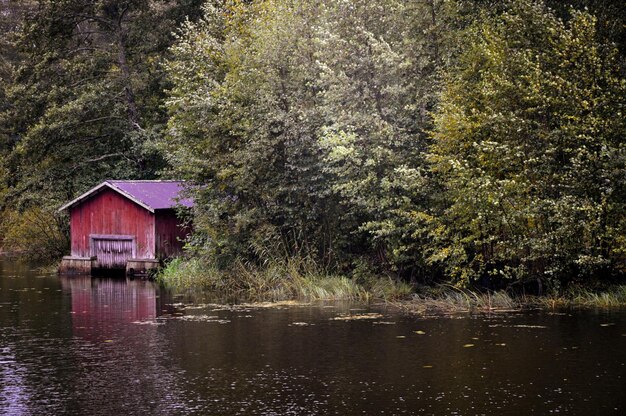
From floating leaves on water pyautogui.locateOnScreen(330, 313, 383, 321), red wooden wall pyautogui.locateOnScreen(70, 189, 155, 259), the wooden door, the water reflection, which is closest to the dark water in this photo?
the water reflection

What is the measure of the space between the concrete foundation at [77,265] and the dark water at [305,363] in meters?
14.5

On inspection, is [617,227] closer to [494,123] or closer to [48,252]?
[494,123]

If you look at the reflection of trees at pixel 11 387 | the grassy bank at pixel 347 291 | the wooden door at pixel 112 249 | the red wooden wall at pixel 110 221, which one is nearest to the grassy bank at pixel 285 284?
the grassy bank at pixel 347 291

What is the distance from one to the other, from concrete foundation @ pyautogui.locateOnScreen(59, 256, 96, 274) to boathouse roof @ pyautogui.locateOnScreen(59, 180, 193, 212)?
2.22m

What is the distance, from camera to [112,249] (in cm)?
3731

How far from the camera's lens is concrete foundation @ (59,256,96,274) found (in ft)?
124

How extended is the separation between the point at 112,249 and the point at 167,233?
2977 mm

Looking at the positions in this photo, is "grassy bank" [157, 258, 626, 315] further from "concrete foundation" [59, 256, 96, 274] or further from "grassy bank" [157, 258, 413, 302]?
"concrete foundation" [59, 256, 96, 274]

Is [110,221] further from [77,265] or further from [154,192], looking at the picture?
[77,265]

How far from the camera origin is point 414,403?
1241 cm

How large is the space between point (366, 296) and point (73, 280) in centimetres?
1419

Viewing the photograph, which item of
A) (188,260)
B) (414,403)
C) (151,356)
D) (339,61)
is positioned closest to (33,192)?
(188,260)

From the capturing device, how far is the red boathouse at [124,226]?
3559 cm

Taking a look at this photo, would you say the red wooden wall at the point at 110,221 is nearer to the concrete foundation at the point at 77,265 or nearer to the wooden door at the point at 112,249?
the wooden door at the point at 112,249
